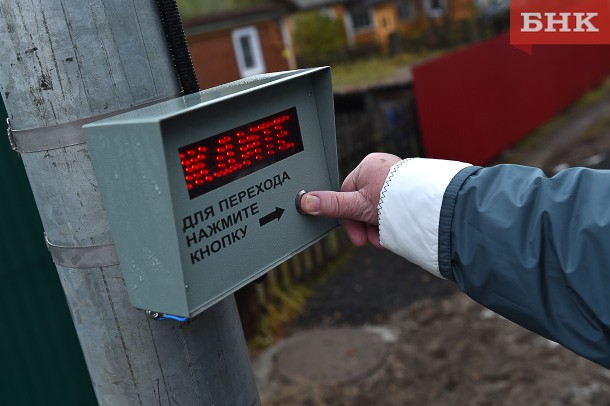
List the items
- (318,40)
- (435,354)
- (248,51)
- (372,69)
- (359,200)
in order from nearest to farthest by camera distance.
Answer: (359,200) → (435,354) → (248,51) → (372,69) → (318,40)

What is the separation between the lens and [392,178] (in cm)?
195

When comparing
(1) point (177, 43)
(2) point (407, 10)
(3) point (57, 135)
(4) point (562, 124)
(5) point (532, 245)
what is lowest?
(4) point (562, 124)

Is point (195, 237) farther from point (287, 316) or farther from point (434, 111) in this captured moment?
point (434, 111)

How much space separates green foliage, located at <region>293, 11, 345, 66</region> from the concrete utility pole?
2990cm

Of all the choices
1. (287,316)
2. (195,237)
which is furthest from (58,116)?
(287,316)

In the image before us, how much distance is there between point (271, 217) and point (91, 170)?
0.48 m

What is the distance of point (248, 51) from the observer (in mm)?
20016

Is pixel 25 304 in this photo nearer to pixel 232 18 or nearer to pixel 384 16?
pixel 232 18

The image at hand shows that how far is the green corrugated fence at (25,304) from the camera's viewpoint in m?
2.69

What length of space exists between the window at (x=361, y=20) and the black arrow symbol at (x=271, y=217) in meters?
34.1

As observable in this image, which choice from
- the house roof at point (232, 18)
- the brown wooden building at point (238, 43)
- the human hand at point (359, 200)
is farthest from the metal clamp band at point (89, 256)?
the house roof at point (232, 18)

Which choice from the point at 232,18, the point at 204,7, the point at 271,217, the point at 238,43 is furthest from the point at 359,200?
the point at 204,7

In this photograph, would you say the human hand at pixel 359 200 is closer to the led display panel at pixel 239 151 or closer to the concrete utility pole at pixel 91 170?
the led display panel at pixel 239 151

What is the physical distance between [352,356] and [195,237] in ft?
13.8
